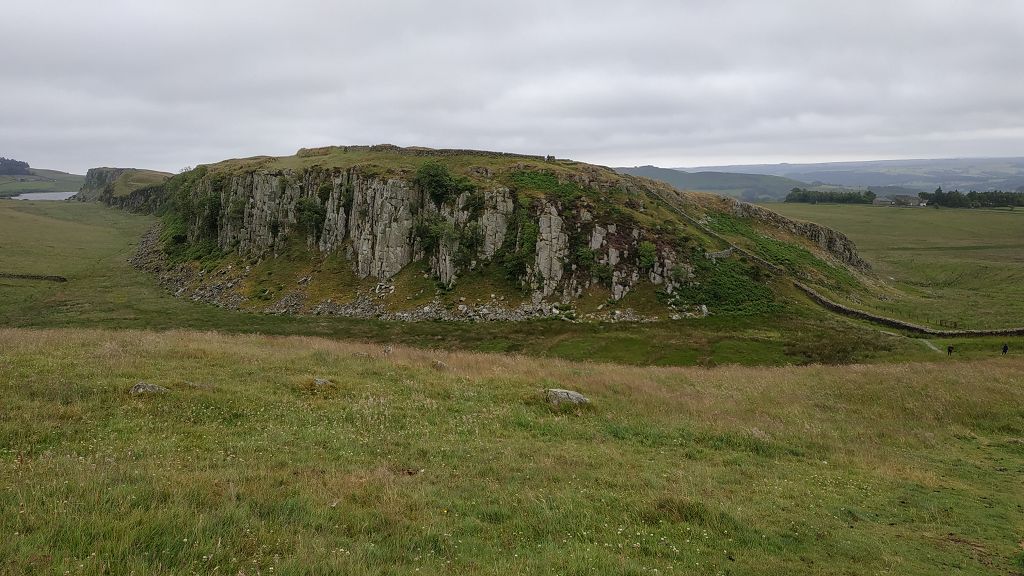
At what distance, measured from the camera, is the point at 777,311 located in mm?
56219

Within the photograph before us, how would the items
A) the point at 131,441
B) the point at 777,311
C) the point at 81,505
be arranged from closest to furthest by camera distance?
the point at 81,505, the point at 131,441, the point at 777,311

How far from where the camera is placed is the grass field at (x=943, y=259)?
5781cm

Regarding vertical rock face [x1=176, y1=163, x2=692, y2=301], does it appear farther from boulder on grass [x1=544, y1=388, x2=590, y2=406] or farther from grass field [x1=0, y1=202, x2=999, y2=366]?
boulder on grass [x1=544, y1=388, x2=590, y2=406]

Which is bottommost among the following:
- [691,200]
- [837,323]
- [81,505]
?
[837,323]

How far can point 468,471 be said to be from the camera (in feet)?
47.5

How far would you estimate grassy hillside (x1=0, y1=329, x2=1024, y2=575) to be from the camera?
9.18 metres

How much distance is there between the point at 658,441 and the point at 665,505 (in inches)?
255

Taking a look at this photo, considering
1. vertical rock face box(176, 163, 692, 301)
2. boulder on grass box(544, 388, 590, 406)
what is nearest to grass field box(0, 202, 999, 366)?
vertical rock face box(176, 163, 692, 301)

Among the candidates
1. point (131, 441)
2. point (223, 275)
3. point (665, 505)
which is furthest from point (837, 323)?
point (223, 275)

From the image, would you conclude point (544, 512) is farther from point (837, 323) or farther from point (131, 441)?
point (837, 323)

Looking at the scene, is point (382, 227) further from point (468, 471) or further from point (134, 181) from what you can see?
point (134, 181)

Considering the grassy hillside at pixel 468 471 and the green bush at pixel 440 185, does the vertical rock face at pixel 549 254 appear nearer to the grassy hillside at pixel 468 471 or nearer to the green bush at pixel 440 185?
the green bush at pixel 440 185

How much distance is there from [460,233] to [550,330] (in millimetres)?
19261

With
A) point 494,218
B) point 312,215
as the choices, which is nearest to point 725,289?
point 494,218
